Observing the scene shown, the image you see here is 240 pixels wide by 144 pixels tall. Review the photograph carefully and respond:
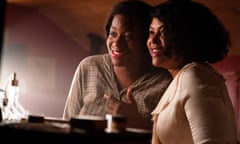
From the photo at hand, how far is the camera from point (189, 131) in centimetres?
152

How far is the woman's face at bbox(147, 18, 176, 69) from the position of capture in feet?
5.44

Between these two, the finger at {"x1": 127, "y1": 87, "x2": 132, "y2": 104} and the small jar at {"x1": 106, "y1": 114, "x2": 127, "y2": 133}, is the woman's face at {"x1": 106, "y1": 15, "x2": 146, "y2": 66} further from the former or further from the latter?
the small jar at {"x1": 106, "y1": 114, "x2": 127, "y2": 133}

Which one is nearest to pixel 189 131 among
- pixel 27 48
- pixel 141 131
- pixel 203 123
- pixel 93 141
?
pixel 203 123

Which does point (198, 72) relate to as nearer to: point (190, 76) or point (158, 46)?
point (190, 76)

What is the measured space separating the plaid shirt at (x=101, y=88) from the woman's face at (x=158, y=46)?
0.12 ft

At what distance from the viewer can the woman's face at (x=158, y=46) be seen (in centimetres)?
166

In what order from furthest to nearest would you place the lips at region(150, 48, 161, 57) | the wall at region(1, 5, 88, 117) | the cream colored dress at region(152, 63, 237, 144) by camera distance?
the wall at region(1, 5, 88, 117)
the lips at region(150, 48, 161, 57)
the cream colored dress at region(152, 63, 237, 144)

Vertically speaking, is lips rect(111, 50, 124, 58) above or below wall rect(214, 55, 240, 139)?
above

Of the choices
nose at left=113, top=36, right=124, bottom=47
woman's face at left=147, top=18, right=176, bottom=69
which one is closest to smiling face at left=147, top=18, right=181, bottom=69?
woman's face at left=147, top=18, right=176, bottom=69

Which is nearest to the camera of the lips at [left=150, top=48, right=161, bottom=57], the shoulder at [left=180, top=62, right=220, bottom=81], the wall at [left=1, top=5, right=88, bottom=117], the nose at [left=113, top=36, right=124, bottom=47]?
the shoulder at [left=180, top=62, right=220, bottom=81]

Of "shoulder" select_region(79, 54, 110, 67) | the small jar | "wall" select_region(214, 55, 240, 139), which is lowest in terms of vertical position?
the small jar

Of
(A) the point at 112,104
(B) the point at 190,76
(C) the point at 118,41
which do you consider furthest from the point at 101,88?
(B) the point at 190,76

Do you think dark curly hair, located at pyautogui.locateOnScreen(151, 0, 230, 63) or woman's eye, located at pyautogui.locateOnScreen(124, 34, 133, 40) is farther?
woman's eye, located at pyautogui.locateOnScreen(124, 34, 133, 40)

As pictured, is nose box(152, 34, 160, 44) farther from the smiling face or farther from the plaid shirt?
the plaid shirt
